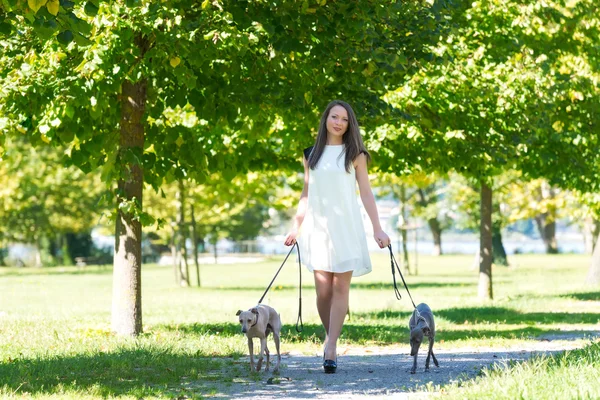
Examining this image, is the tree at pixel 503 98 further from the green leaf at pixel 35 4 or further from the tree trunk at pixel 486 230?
the green leaf at pixel 35 4

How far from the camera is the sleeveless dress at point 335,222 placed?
838cm

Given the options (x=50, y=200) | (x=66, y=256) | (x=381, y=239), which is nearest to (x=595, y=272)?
(x=381, y=239)

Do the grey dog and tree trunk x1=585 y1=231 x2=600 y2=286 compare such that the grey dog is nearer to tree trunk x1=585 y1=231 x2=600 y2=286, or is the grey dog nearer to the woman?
the woman

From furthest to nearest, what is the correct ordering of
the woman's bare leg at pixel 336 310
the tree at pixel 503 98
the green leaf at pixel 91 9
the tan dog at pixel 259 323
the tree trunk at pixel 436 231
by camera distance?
the tree trunk at pixel 436 231 < the tree at pixel 503 98 < the woman's bare leg at pixel 336 310 < the tan dog at pixel 259 323 < the green leaf at pixel 91 9

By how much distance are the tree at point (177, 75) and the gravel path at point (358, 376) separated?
285 centimetres

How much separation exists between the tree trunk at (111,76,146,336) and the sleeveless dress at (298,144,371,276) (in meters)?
3.59

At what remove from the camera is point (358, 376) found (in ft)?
27.2

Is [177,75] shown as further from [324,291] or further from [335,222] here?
[324,291]

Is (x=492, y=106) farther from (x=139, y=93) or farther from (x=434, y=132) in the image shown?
(x=139, y=93)

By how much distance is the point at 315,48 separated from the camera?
10320mm

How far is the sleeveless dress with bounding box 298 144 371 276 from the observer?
27.5 feet

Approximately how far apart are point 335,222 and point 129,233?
4251 millimetres

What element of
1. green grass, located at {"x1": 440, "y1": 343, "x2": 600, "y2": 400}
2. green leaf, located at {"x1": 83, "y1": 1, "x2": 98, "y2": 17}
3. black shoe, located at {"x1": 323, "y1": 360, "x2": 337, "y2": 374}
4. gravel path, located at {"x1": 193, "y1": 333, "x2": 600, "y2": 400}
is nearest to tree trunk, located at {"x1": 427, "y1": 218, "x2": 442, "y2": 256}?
gravel path, located at {"x1": 193, "y1": 333, "x2": 600, "y2": 400}

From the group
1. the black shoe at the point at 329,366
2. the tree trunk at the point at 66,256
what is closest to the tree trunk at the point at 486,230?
the black shoe at the point at 329,366
